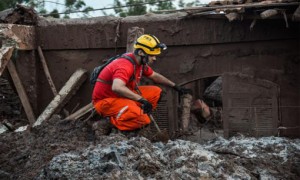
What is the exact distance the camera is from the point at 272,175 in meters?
Result: 6.20

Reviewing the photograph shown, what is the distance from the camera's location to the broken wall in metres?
8.62

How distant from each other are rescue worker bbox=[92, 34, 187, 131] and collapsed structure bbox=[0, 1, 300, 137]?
3.52ft

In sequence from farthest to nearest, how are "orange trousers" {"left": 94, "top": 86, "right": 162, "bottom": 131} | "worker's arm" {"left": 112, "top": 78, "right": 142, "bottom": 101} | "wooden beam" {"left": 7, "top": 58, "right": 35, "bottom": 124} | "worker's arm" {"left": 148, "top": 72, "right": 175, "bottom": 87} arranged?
"wooden beam" {"left": 7, "top": 58, "right": 35, "bottom": 124}, "worker's arm" {"left": 148, "top": 72, "right": 175, "bottom": 87}, "orange trousers" {"left": 94, "top": 86, "right": 162, "bottom": 131}, "worker's arm" {"left": 112, "top": 78, "right": 142, "bottom": 101}

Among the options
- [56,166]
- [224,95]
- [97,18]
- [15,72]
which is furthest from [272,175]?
[15,72]

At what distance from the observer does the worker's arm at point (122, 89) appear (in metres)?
7.44

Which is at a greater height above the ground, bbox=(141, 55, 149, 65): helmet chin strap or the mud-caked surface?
bbox=(141, 55, 149, 65): helmet chin strap

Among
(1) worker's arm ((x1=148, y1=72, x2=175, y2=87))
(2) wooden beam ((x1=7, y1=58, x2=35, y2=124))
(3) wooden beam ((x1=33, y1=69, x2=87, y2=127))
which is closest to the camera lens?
(1) worker's arm ((x1=148, y1=72, x2=175, y2=87))

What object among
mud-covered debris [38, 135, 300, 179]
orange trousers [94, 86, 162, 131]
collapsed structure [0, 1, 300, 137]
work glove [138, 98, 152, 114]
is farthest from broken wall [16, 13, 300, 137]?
mud-covered debris [38, 135, 300, 179]

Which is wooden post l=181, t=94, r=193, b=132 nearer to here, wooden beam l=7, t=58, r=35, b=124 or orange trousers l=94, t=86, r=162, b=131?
orange trousers l=94, t=86, r=162, b=131

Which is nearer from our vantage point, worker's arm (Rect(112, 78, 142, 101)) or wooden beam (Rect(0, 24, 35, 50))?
worker's arm (Rect(112, 78, 142, 101))

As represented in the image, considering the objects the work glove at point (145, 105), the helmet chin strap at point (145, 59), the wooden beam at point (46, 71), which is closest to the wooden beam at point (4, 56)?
the wooden beam at point (46, 71)

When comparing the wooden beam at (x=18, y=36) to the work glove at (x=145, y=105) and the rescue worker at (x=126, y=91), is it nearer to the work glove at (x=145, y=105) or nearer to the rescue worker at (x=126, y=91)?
the rescue worker at (x=126, y=91)

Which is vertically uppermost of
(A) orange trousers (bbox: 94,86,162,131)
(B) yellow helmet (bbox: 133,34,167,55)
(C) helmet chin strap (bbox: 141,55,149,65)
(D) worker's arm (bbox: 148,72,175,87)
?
(B) yellow helmet (bbox: 133,34,167,55)

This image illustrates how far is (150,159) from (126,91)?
1.79m
